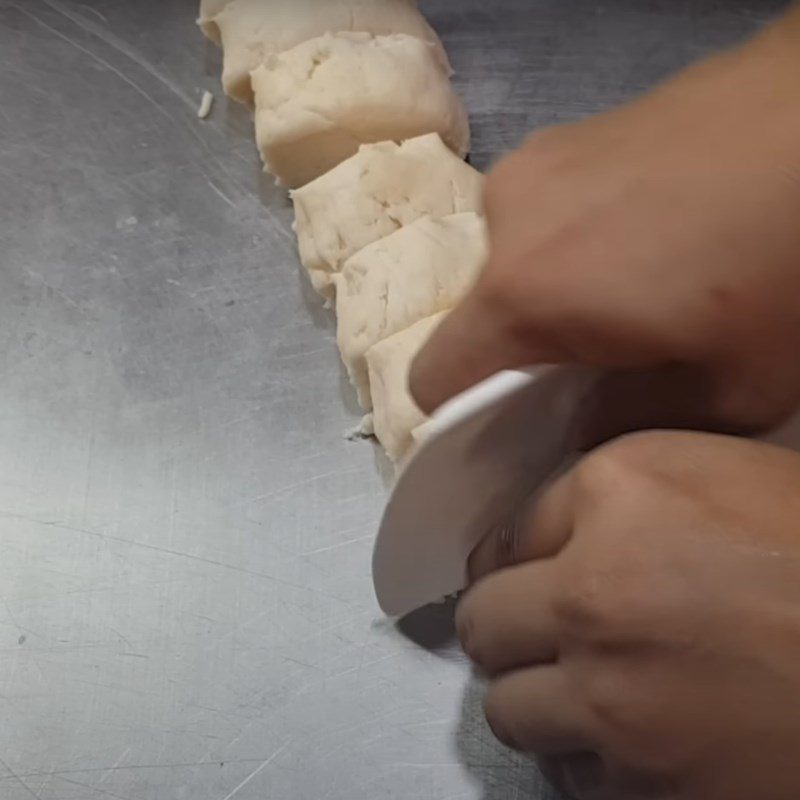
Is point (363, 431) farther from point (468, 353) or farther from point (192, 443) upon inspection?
point (468, 353)

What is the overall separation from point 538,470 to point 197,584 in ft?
1.41

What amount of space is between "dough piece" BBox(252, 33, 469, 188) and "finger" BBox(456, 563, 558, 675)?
0.55m

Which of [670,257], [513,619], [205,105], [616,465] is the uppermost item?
[670,257]

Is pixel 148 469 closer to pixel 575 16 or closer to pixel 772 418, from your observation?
pixel 772 418

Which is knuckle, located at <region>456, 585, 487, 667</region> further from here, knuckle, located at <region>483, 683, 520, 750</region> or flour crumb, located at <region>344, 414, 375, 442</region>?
flour crumb, located at <region>344, 414, 375, 442</region>

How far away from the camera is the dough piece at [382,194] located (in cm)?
104

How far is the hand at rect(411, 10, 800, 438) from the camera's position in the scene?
1.94 feet

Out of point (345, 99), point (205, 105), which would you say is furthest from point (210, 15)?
point (345, 99)

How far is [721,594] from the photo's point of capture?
0.57 metres

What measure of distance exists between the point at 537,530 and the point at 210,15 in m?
0.81

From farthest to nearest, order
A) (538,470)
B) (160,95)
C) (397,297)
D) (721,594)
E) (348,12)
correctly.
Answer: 1. (160,95)
2. (348,12)
3. (397,297)
4. (538,470)
5. (721,594)

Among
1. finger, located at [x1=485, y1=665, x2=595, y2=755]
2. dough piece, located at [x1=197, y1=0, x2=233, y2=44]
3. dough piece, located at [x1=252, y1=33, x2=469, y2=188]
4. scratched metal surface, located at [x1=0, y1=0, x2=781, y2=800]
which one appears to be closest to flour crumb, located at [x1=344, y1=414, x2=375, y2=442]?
scratched metal surface, located at [x1=0, y1=0, x2=781, y2=800]

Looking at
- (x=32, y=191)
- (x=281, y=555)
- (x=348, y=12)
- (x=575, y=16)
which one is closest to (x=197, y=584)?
(x=281, y=555)

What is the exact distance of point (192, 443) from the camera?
1083 mm
